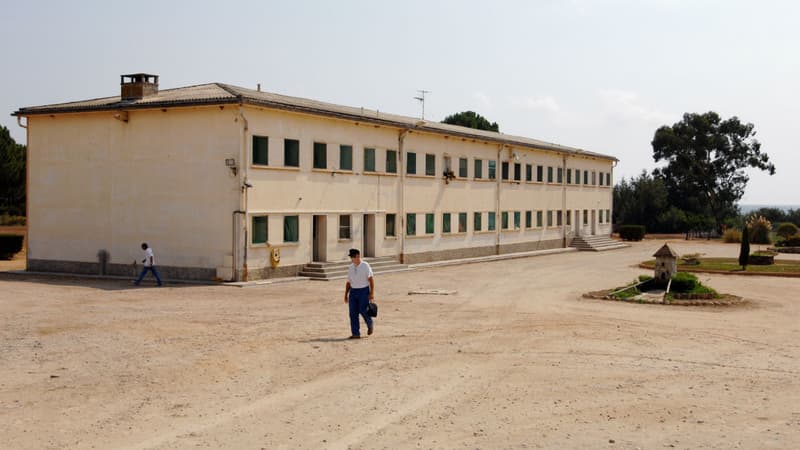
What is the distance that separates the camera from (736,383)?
12.2 metres

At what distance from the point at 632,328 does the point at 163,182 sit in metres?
17.4

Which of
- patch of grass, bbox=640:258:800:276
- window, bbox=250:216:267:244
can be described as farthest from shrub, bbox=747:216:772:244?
window, bbox=250:216:267:244

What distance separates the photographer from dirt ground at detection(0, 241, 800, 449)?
943cm

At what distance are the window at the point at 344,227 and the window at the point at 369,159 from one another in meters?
2.39

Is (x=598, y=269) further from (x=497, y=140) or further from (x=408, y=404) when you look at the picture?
(x=408, y=404)

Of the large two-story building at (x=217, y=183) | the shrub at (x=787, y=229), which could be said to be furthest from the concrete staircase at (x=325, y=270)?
the shrub at (x=787, y=229)

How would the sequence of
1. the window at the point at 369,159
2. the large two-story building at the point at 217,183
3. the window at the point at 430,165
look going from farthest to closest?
the window at the point at 430,165 < the window at the point at 369,159 < the large two-story building at the point at 217,183

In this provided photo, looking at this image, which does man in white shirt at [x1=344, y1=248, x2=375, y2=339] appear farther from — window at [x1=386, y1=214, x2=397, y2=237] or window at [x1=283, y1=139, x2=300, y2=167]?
window at [x1=386, y1=214, x2=397, y2=237]

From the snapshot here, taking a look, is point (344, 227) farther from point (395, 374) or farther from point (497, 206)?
point (395, 374)

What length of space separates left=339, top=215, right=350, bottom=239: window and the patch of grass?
13.9 m

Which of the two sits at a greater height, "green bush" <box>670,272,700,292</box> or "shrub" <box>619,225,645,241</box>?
"shrub" <box>619,225,645,241</box>

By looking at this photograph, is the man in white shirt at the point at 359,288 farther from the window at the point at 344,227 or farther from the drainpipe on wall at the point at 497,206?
the drainpipe on wall at the point at 497,206

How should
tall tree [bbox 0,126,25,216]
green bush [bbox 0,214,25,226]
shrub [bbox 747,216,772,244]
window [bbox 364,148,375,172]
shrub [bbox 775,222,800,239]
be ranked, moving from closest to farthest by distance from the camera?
window [bbox 364,148,375,172] → green bush [bbox 0,214,25,226] → tall tree [bbox 0,126,25,216] → shrub [bbox 775,222,800,239] → shrub [bbox 747,216,772,244]

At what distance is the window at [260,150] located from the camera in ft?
91.2
